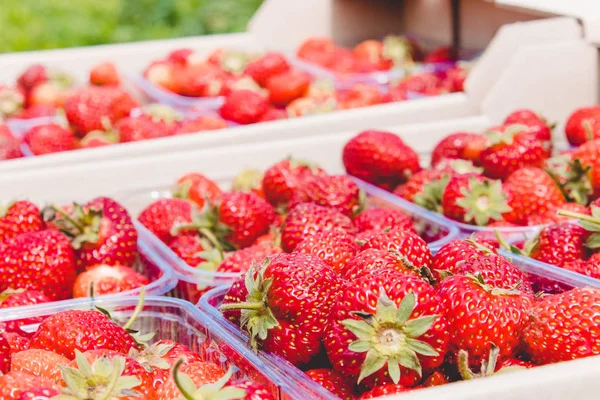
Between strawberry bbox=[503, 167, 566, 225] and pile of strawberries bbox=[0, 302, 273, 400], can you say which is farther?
strawberry bbox=[503, 167, 566, 225]

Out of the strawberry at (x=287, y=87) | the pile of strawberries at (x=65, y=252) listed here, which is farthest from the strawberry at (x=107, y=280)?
the strawberry at (x=287, y=87)

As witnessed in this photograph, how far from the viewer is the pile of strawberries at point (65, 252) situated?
1.63 metres

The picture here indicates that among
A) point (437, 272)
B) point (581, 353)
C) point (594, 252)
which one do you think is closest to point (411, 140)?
point (594, 252)

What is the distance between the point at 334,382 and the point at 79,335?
0.37m

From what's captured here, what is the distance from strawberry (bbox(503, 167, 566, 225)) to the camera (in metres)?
1.84

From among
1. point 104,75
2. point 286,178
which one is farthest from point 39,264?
point 104,75

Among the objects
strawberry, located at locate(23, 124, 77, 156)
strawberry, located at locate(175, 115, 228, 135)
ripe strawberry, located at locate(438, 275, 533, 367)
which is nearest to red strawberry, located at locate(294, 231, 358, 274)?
ripe strawberry, located at locate(438, 275, 533, 367)

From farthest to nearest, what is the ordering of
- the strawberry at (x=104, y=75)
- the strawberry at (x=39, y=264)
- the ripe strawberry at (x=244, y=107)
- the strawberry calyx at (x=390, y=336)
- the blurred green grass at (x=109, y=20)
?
the blurred green grass at (x=109, y=20)
the strawberry at (x=104, y=75)
the ripe strawberry at (x=244, y=107)
the strawberry at (x=39, y=264)
the strawberry calyx at (x=390, y=336)

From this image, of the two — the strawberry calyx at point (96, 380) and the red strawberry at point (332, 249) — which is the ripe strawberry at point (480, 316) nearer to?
the red strawberry at point (332, 249)

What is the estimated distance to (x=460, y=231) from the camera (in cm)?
181

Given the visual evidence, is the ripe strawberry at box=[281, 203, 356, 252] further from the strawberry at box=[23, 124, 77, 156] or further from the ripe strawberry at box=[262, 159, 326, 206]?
the strawberry at box=[23, 124, 77, 156]

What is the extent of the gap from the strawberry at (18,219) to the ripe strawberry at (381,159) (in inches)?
28.3

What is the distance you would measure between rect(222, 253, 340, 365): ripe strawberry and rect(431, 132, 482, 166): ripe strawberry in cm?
97

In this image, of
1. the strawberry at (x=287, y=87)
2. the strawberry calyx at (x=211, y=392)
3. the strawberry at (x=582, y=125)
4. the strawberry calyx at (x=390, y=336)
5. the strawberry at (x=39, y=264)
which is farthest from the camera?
the strawberry at (x=287, y=87)
